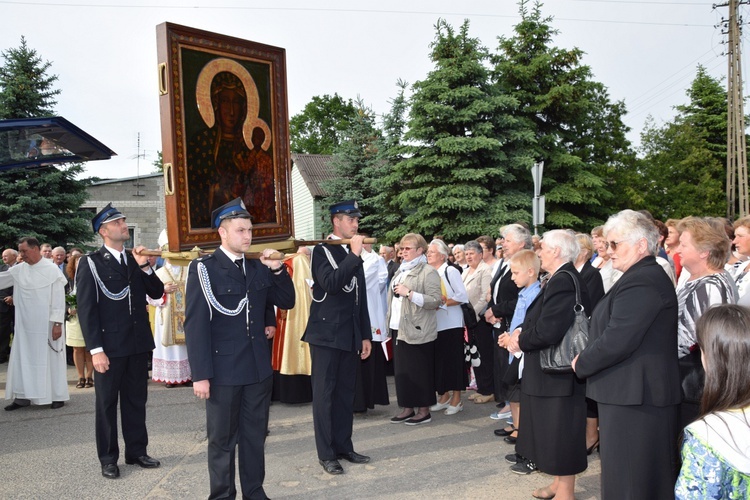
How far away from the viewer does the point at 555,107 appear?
81.8 ft

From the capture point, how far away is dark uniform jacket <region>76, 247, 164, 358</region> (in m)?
5.55

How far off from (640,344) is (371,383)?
4431 mm

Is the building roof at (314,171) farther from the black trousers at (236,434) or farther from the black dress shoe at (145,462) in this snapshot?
the black trousers at (236,434)

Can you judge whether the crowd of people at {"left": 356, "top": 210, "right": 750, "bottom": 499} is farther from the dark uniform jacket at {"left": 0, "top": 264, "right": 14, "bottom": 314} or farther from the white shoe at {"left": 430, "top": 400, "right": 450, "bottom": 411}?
the dark uniform jacket at {"left": 0, "top": 264, "right": 14, "bottom": 314}

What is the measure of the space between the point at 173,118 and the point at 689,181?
110ft

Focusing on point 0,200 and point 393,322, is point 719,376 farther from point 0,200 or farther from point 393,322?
point 0,200

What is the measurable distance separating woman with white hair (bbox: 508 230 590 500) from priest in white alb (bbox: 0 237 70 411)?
6398 millimetres

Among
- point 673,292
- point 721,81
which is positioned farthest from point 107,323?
point 721,81

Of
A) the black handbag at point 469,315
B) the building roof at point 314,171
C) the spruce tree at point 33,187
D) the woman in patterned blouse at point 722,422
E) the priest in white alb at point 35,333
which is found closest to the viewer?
the woman in patterned blouse at point 722,422

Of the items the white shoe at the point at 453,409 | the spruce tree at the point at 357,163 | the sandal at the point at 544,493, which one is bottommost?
the white shoe at the point at 453,409

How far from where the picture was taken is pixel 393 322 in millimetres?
7387

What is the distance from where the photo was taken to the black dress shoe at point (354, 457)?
5863mm

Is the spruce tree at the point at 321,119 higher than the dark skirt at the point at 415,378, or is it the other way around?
the spruce tree at the point at 321,119

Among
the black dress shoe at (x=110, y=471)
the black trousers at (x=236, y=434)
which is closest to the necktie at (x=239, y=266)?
the black trousers at (x=236, y=434)
